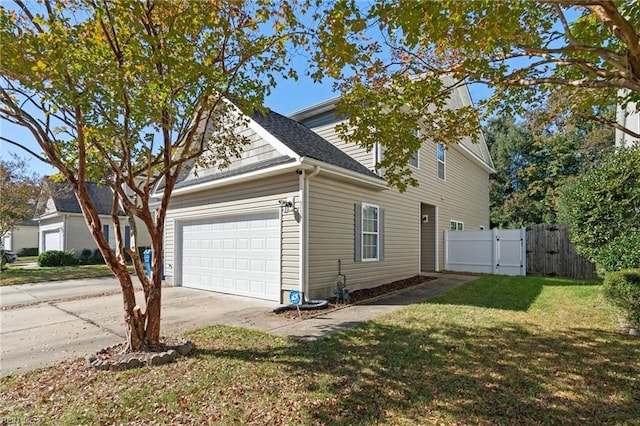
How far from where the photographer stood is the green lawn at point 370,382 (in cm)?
310

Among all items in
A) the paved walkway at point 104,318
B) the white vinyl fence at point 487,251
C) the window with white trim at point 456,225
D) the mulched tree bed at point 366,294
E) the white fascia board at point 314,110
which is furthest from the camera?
the window with white trim at point 456,225

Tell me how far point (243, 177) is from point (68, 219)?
17.8 meters

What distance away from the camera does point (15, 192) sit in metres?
16.7

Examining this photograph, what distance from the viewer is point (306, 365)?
13.8 feet

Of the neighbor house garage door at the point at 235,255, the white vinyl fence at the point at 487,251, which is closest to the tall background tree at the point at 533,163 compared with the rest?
the white vinyl fence at the point at 487,251

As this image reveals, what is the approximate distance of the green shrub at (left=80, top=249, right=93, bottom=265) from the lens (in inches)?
774

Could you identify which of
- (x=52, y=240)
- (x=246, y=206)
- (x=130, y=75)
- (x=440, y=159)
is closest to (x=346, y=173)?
(x=246, y=206)

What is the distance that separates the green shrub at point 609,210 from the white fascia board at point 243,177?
24.1 feet

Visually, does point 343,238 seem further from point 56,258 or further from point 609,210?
point 56,258

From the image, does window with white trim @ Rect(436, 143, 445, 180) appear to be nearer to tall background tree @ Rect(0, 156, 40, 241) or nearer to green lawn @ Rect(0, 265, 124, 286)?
green lawn @ Rect(0, 265, 124, 286)

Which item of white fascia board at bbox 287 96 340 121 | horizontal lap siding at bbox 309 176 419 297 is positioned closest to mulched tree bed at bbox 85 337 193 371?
horizontal lap siding at bbox 309 176 419 297

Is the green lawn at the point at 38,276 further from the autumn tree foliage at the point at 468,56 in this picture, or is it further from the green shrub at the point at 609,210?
the green shrub at the point at 609,210

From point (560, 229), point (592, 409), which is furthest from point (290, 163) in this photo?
point (560, 229)

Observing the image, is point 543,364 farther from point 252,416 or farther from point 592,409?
point 252,416
